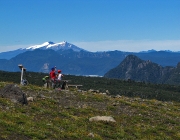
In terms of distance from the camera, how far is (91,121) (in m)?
22.1

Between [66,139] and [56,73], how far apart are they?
78.1 ft

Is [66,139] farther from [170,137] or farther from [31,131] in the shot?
[170,137]

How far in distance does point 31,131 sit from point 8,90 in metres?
8.74

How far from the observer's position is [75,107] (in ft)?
86.1

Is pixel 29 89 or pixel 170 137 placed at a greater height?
pixel 29 89

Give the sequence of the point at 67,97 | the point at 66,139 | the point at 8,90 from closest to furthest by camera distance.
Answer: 1. the point at 66,139
2. the point at 8,90
3. the point at 67,97

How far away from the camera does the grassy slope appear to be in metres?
17.7

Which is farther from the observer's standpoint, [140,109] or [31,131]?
[140,109]

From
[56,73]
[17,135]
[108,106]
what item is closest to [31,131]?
[17,135]

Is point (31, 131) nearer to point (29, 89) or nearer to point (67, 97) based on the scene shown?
point (67, 97)

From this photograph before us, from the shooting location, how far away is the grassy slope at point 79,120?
17.7m

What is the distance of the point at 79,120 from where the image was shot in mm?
21734

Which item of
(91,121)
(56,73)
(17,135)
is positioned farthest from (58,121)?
(56,73)

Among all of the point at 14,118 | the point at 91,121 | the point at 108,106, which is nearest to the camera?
the point at 14,118
